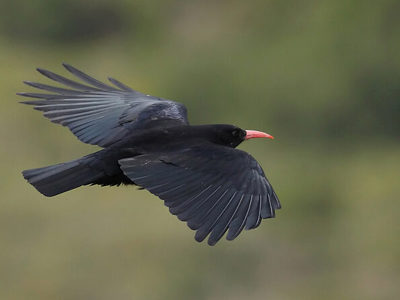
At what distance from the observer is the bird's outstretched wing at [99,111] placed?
1107 cm

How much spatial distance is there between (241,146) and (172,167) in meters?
10.0

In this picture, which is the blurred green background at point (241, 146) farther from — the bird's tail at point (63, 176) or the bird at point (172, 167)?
the bird's tail at point (63, 176)

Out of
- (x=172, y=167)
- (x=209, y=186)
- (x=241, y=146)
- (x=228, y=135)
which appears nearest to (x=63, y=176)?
(x=172, y=167)

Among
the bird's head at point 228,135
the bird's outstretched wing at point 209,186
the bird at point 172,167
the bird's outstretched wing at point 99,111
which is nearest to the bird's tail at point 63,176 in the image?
the bird at point 172,167

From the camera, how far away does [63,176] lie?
10.2m

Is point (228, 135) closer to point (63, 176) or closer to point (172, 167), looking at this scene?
point (172, 167)

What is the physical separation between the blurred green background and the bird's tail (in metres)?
6.22

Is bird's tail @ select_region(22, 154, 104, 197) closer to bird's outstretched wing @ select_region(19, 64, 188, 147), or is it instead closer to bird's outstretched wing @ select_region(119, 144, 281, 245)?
bird's outstretched wing @ select_region(119, 144, 281, 245)

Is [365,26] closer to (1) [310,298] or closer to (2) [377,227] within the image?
(2) [377,227]

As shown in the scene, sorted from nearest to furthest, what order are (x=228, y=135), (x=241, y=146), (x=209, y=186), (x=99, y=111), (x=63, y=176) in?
(x=209, y=186) < (x=63, y=176) < (x=228, y=135) < (x=99, y=111) < (x=241, y=146)

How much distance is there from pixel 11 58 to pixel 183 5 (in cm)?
366

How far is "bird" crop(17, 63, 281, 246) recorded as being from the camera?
9.61 m

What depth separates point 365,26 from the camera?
2283 centimetres

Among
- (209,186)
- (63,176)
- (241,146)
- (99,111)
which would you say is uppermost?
(99,111)
